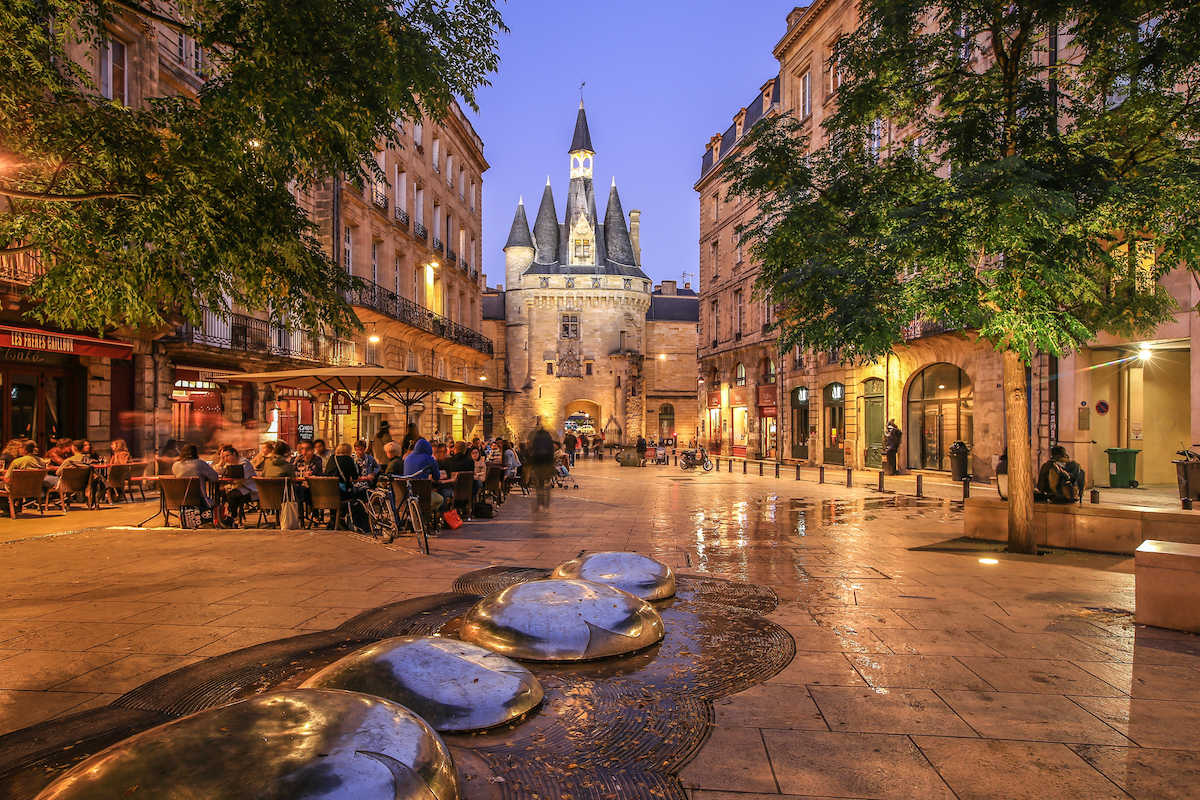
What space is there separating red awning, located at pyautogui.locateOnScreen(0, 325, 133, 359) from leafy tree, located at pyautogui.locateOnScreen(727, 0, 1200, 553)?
1203cm

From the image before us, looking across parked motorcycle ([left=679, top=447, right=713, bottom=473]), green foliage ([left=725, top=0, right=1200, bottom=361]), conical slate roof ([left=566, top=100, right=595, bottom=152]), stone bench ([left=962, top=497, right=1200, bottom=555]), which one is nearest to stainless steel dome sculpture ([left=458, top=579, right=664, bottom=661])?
green foliage ([left=725, top=0, right=1200, bottom=361])

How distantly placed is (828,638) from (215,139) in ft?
19.5

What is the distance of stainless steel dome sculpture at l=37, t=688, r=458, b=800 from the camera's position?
1890 millimetres

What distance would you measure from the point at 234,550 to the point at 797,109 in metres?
28.1

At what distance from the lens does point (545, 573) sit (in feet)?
21.8

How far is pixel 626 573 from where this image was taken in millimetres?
5719

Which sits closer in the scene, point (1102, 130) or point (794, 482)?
point (1102, 130)

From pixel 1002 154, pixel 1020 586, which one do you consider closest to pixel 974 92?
pixel 1002 154

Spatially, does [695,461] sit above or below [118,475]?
below

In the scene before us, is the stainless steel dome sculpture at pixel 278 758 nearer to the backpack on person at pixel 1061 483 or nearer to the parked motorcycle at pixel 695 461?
the backpack on person at pixel 1061 483

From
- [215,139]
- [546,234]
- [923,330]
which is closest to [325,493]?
[215,139]

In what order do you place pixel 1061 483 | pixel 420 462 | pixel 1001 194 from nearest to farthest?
1. pixel 1001 194
2. pixel 1061 483
3. pixel 420 462

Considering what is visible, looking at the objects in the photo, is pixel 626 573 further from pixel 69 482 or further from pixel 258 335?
pixel 258 335

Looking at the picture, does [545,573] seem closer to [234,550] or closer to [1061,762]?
[234,550]
